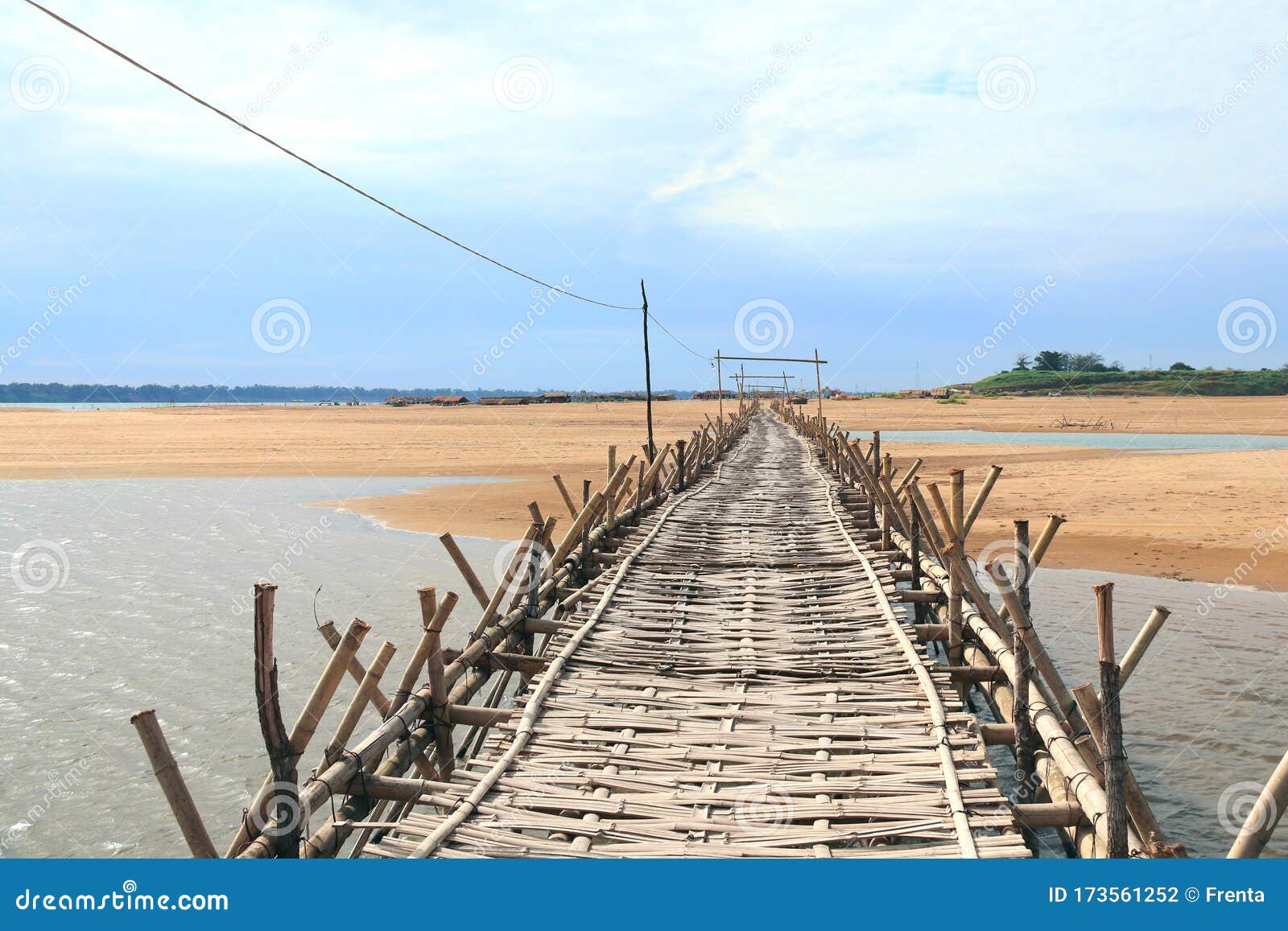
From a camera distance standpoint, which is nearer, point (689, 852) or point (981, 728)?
point (689, 852)

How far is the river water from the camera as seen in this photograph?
5.70 metres

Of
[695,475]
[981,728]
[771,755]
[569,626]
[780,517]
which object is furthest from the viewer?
[695,475]

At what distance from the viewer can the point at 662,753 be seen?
13.2 feet

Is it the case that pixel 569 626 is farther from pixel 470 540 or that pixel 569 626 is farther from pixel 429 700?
pixel 470 540
